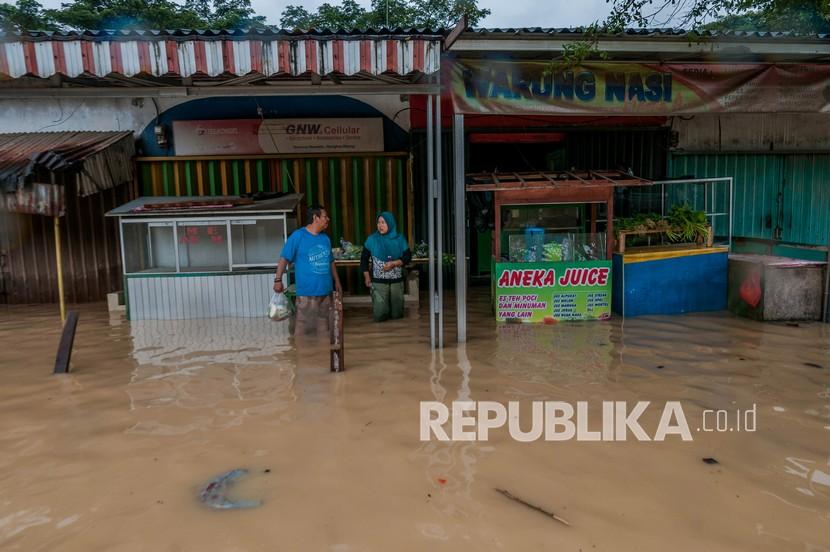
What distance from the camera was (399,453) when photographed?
4.01 metres

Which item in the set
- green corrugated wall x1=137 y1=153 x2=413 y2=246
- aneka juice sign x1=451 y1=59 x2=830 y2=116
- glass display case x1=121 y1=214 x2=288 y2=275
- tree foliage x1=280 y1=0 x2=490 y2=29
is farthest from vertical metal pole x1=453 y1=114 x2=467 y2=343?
tree foliage x1=280 y1=0 x2=490 y2=29

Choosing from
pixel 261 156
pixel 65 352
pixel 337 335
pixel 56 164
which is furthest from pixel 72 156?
pixel 337 335

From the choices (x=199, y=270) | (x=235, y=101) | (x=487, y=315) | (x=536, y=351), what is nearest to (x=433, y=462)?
(x=536, y=351)

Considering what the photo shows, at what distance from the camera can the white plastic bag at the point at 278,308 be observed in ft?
22.2

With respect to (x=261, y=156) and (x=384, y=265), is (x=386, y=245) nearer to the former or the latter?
(x=384, y=265)

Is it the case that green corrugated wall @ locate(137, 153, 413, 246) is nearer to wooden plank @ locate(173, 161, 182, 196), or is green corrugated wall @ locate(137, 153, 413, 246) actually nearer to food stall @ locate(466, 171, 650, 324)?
wooden plank @ locate(173, 161, 182, 196)

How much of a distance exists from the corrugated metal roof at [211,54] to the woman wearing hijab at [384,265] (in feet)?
8.44

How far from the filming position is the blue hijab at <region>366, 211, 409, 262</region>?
26.8ft

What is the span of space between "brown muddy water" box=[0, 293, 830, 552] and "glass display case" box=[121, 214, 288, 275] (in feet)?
8.17

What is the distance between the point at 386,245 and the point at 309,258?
1.48 meters

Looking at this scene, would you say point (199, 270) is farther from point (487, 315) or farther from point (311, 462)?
point (311, 462)

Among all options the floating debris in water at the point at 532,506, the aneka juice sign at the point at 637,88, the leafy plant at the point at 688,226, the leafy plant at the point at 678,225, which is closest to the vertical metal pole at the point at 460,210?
the aneka juice sign at the point at 637,88

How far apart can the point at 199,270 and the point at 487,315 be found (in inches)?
175

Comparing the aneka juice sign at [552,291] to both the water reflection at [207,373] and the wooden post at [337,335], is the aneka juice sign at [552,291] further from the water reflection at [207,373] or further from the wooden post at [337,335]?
the water reflection at [207,373]
